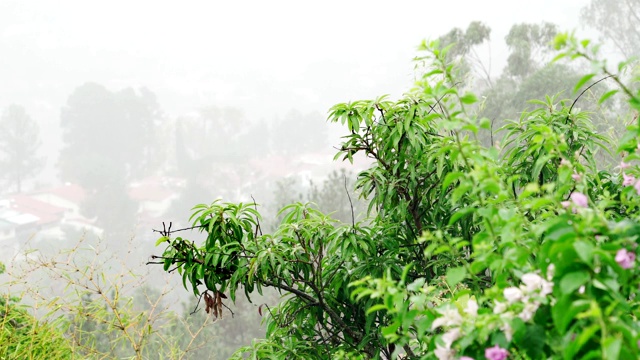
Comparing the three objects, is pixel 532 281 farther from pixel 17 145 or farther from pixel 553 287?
pixel 17 145

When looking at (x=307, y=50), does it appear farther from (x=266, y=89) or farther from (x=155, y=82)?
(x=155, y=82)

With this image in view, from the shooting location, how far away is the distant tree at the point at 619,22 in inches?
852

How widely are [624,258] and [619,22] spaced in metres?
25.9

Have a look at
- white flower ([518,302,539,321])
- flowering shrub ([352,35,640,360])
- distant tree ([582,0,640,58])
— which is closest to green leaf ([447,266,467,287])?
flowering shrub ([352,35,640,360])

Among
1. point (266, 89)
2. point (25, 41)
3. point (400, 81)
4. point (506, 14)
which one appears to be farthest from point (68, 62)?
point (506, 14)

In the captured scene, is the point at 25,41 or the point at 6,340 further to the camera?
the point at 25,41

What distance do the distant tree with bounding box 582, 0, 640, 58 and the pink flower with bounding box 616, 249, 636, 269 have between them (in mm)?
25121

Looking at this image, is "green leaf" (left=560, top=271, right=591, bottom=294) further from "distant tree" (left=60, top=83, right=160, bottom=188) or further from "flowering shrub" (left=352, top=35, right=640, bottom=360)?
"distant tree" (left=60, top=83, right=160, bottom=188)

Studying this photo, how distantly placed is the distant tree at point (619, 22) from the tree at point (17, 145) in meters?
34.8

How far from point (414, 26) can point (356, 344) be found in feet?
255

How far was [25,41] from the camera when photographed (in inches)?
2400

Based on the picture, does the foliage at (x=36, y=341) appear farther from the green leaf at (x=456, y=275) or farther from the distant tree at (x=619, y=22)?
the distant tree at (x=619, y=22)

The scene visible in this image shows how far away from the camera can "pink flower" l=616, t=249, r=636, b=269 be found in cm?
69

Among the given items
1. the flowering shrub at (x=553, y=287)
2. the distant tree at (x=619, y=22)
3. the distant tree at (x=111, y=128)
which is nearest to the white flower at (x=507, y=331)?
the flowering shrub at (x=553, y=287)
